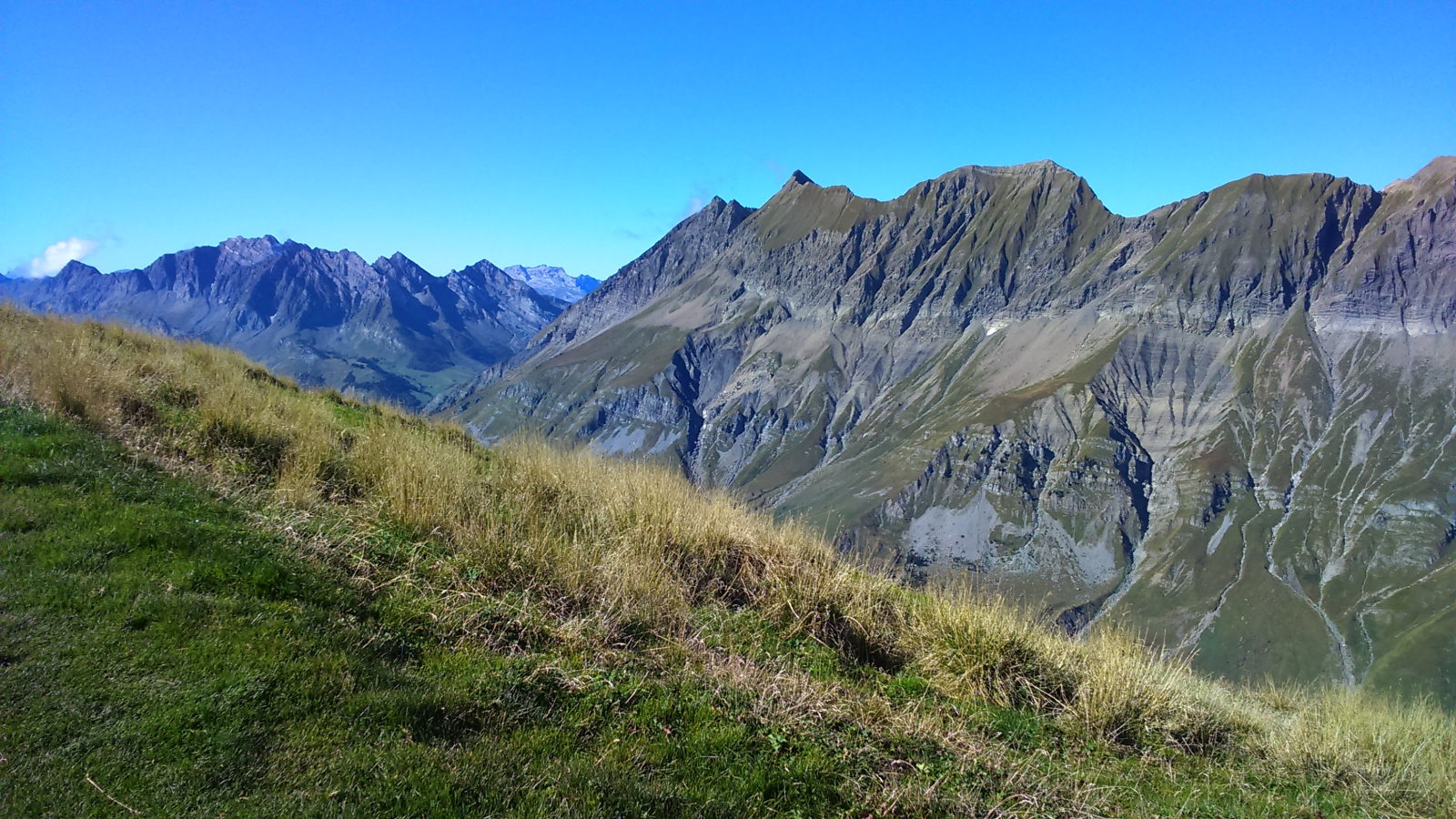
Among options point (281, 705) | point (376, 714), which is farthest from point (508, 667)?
point (281, 705)

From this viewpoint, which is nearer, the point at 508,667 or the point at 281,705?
the point at 281,705

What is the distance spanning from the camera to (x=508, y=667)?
5598 mm

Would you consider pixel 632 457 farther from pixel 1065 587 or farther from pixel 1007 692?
pixel 1065 587

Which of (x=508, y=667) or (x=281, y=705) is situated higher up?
(x=281, y=705)

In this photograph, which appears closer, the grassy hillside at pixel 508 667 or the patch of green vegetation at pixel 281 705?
the patch of green vegetation at pixel 281 705

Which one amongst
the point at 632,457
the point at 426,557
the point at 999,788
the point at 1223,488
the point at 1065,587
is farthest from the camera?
the point at 1223,488

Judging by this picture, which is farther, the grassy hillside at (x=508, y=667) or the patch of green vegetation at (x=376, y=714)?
the grassy hillside at (x=508, y=667)

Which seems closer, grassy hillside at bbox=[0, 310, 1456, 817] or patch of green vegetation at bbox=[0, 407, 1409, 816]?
patch of green vegetation at bbox=[0, 407, 1409, 816]

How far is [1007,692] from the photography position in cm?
733

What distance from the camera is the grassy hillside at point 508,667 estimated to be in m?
4.16

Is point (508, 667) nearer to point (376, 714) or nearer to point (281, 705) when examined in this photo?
point (376, 714)

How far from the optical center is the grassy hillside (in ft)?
13.6

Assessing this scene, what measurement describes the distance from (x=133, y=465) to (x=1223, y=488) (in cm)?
24561

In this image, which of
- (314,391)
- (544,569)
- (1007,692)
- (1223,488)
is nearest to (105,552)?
(544,569)
